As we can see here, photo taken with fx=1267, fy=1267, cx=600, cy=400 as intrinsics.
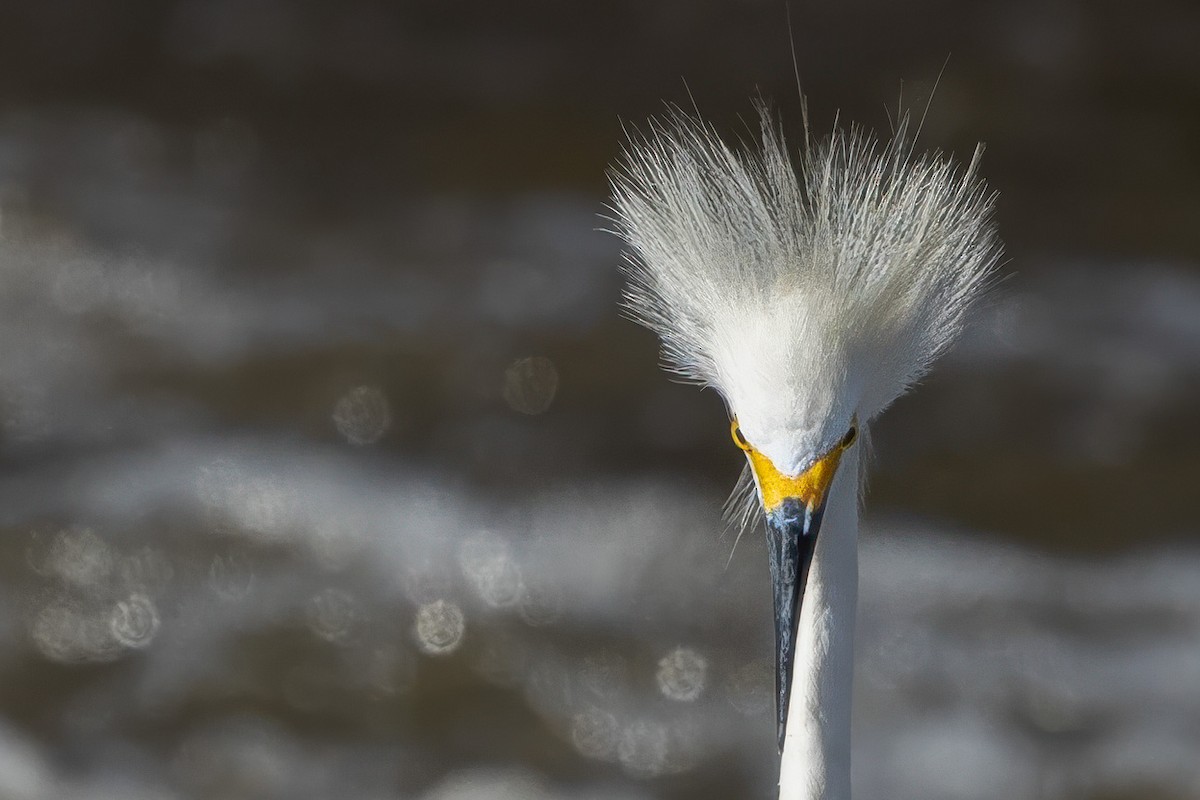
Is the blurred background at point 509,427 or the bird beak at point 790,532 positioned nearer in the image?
the bird beak at point 790,532

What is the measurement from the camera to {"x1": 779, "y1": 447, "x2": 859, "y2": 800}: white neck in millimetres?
1560

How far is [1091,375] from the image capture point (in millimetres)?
3736

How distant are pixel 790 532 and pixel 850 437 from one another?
0.14 m

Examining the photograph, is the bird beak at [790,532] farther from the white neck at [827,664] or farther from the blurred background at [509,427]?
the blurred background at [509,427]

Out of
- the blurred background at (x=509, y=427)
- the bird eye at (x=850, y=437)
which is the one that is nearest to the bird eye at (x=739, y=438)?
the bird eye at (x=850, y=437)

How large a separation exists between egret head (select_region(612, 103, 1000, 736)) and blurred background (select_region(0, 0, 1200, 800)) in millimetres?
1540

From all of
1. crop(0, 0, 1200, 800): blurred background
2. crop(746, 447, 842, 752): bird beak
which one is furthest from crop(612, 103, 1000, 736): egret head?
crop(0, 0, 1200, 800): blurred background

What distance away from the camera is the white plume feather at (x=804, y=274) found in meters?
1.48

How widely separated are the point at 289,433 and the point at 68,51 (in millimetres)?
1429

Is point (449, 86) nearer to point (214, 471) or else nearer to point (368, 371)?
point (368, 371)

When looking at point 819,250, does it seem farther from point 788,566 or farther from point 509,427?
point 509,427

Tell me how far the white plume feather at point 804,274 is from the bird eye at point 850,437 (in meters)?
0.03

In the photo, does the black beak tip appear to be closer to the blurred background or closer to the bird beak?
the bird beak

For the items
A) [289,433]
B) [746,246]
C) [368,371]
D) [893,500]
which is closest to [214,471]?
[289,433]
